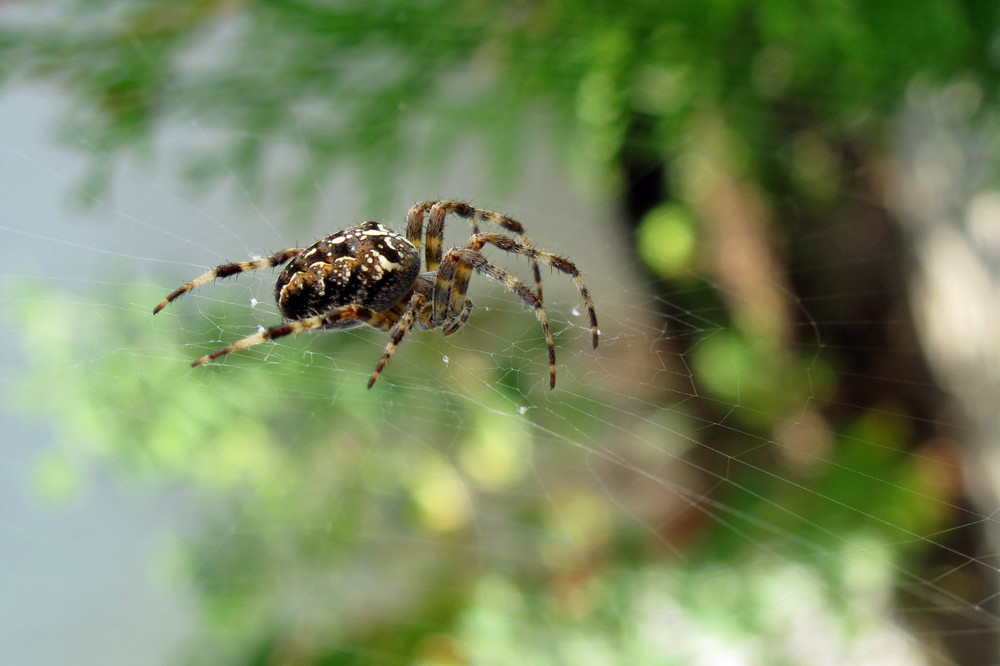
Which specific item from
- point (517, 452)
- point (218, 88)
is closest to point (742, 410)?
point (517, 452)

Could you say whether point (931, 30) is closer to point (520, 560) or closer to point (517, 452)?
point (517, 452)

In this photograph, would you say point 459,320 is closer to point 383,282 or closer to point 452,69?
point 383,282

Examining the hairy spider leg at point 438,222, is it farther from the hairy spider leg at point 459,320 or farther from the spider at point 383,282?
the hairy spider leg at point 459,320

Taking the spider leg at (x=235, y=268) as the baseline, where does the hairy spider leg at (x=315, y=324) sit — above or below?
below

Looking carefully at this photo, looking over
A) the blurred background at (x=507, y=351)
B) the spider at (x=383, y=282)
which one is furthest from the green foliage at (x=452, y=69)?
the spider at (x=383, y=282)

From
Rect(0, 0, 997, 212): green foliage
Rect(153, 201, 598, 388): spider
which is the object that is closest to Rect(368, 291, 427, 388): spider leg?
Rect(153, 201, 598, 388): spider

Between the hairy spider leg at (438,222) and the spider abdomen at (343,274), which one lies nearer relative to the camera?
the spider abdomen at (343,274)

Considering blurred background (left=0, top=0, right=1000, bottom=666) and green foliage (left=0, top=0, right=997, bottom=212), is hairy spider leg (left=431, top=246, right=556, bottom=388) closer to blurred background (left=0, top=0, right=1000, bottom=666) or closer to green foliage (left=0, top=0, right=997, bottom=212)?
blurred background (left=0, top=0, right=1000, bottom=666)

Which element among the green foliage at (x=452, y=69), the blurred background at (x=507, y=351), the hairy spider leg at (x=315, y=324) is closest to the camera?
the hairy spider leg at (x=315, y=324)

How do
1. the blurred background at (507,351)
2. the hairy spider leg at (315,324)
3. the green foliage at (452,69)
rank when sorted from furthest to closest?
the blurred background at (507,351) → the green foliage at (452,69) → the hairy spider leg at (315,324)

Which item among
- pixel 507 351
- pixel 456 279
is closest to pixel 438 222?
pixel 456 279
